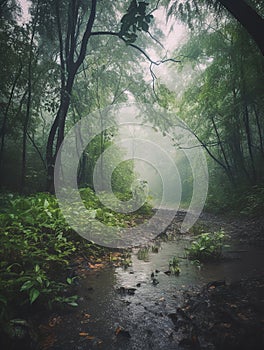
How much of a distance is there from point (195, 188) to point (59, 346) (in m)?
21.6

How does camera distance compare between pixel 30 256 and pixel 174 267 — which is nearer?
pixel 30 256

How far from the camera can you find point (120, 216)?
8.15 m

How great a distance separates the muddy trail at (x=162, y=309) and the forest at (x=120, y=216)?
0.02m

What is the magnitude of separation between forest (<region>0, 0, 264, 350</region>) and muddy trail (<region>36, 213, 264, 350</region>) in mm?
19

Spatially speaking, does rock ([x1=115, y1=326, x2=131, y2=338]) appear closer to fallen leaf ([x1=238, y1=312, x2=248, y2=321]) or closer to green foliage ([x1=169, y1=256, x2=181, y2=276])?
fallen leaf ([x1=238, y1=312, x2=248, y2=321])

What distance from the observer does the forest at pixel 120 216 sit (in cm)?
252

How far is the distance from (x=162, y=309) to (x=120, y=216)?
209 inches

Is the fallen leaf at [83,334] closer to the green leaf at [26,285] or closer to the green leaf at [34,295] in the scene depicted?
the green leaf at [34,295]

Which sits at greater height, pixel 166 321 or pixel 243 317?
pixel 243 317

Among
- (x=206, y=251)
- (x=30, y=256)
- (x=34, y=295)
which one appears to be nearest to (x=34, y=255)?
(x=30, y=256)

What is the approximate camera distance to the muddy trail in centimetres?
224

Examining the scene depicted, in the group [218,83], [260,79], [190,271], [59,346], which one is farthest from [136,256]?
[218,83]

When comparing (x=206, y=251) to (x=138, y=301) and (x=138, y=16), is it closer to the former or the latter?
(x=138, y=301)

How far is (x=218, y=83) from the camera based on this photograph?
39.5 ft
